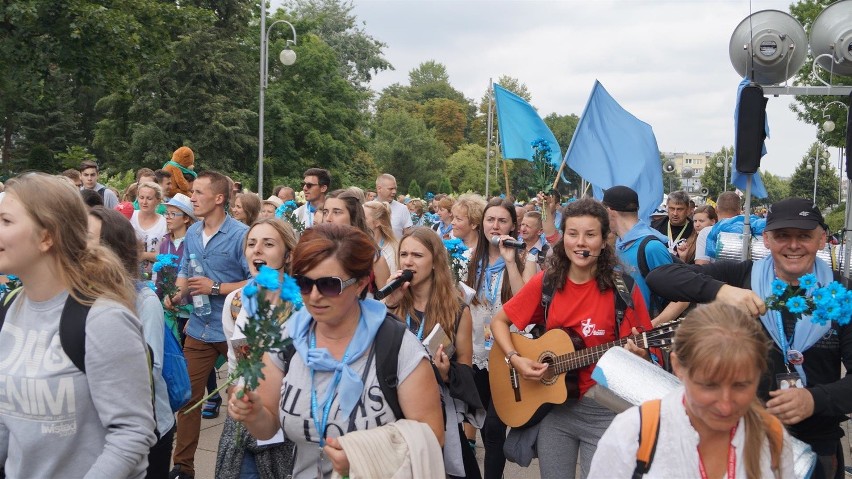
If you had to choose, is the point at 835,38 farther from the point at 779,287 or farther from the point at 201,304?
the point at 201,304

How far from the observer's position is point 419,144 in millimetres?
69062

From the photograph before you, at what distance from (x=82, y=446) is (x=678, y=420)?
6.41ft

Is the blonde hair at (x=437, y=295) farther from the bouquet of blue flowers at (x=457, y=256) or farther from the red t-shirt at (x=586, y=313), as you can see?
the bouquet of blue flowers at (x=457, y=256)

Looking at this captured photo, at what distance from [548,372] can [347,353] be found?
1521mm

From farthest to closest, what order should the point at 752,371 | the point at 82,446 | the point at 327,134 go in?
the point at 327,134 < the point at 82,446 < the point at 752,371

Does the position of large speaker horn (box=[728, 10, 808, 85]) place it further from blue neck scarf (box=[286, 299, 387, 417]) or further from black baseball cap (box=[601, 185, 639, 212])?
blue neck scarf (box=[286, 299, 387, 417])

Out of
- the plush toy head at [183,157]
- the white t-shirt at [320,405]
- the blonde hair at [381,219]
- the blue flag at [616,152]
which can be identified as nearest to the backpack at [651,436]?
the white t-shirt at [320,405]

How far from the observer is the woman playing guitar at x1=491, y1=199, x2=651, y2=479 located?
4109mm

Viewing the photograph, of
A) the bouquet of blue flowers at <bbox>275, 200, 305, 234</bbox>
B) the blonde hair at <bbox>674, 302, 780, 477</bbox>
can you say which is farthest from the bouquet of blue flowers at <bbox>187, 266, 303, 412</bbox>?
the bouquet of blue flowers at <bbox>275, 200, 305, 234</bbox>

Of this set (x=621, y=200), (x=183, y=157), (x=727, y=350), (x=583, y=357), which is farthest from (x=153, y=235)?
(x=727, y=350)

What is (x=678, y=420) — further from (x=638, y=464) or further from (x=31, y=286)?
(x=31, y=286)

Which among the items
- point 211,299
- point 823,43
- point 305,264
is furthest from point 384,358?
point 823,43

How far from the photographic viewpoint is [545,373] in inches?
167

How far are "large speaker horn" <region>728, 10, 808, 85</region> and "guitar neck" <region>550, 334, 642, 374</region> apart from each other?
286cm
